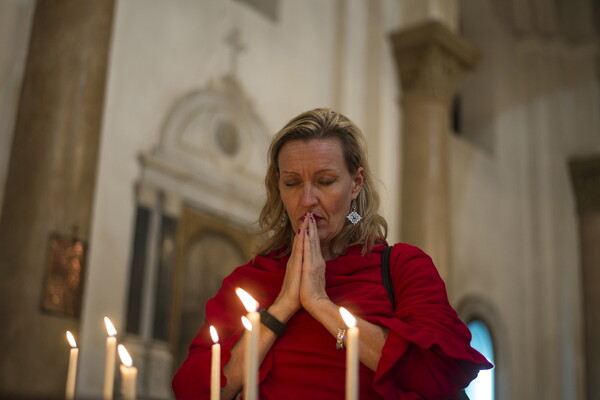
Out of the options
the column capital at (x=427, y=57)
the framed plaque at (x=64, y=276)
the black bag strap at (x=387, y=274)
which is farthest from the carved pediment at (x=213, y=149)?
the black bag strap at (x=387, y=274)

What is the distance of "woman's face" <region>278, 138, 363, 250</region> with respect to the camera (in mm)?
2902

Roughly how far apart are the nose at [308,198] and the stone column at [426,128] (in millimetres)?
8607

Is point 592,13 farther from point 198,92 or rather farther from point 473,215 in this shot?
point 198,92

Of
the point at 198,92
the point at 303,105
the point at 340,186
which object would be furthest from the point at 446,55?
the point at 340,186

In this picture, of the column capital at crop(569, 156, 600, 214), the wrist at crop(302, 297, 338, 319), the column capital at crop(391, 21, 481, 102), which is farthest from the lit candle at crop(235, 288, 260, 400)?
the column capital at crop(569, 156, 600, 214)

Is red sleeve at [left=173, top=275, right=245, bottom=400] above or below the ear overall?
below

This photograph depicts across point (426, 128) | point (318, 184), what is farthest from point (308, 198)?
point (426, 128)

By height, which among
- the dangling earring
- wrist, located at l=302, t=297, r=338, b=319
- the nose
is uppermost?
the nose

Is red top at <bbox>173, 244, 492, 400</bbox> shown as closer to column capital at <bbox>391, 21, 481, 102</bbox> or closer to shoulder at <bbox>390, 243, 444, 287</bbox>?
shoulder at <bbox>390, 243, 444, 287</bbox>

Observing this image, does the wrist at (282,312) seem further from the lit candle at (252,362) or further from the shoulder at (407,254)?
the lit candle at (252,362)

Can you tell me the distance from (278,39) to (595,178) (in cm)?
702

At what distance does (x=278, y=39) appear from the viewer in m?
A: 10.8

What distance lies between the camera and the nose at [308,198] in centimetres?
287

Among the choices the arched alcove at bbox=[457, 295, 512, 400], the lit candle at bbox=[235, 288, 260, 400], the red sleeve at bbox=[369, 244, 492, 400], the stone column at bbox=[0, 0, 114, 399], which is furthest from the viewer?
the arched alcove at bbox=[457, 295, 512, 400]
